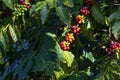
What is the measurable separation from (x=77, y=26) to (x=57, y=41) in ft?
0.40

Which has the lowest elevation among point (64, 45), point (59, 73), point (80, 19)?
point (59, 73)

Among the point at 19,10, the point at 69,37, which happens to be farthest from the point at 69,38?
the point at 19,10

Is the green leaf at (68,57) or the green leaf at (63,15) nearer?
the green leaf at (63,15)

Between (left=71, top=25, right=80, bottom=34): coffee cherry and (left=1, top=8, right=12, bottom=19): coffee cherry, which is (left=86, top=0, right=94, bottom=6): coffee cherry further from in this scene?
(left=1, top=8, right=12, bottom=19): coffee cherry

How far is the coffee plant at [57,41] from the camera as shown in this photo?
4.46ft

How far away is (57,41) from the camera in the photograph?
57.8 inches

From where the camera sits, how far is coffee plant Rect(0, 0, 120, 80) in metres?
1.36

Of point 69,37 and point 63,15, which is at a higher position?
point 63,15

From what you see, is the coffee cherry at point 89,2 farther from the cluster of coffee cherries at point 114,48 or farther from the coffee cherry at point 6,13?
the coffee cherry at point 6,13

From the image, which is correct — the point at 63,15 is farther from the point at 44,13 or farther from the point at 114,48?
the point at 114,48

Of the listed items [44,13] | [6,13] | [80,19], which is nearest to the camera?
[44,13]

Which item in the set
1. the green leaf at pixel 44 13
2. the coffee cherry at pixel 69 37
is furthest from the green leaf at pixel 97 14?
the green leaf at pixel 44 13

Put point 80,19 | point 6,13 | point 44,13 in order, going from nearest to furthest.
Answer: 1. point 44,13
2. point 80,19
3. point 6,13

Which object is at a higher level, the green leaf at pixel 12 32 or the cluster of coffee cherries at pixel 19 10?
the cluster of coffee cherries at pixel 19 10
